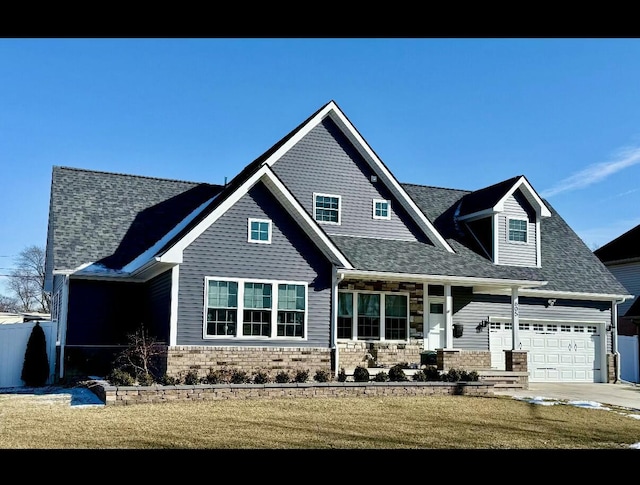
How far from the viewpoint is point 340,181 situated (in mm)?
21719

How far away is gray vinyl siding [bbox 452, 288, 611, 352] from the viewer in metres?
22.4

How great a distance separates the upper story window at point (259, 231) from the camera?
57.6 ft

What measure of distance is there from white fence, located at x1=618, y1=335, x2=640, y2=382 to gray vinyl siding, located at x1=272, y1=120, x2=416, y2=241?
36.5ft

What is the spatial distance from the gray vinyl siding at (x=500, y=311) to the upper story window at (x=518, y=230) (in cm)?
214

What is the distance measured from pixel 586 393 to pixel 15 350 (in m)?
16.6

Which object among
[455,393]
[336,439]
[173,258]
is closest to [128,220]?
[173,258]

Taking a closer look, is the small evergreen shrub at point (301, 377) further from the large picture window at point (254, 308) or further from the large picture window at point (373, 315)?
the large picture window at point (373, 315)

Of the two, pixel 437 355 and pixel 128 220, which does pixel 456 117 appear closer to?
pixel 437 355

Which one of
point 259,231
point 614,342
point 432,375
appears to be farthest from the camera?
point 614,342

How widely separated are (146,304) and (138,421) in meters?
8.33

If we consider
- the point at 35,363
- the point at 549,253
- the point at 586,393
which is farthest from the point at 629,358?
the point at 35,363

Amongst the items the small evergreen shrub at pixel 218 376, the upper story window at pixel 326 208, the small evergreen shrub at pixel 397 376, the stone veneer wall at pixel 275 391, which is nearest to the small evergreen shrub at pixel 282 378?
the stone veneer wall at pixel 275 391

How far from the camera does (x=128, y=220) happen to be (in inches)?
859

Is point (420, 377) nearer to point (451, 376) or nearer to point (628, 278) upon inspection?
point (451, 376)
